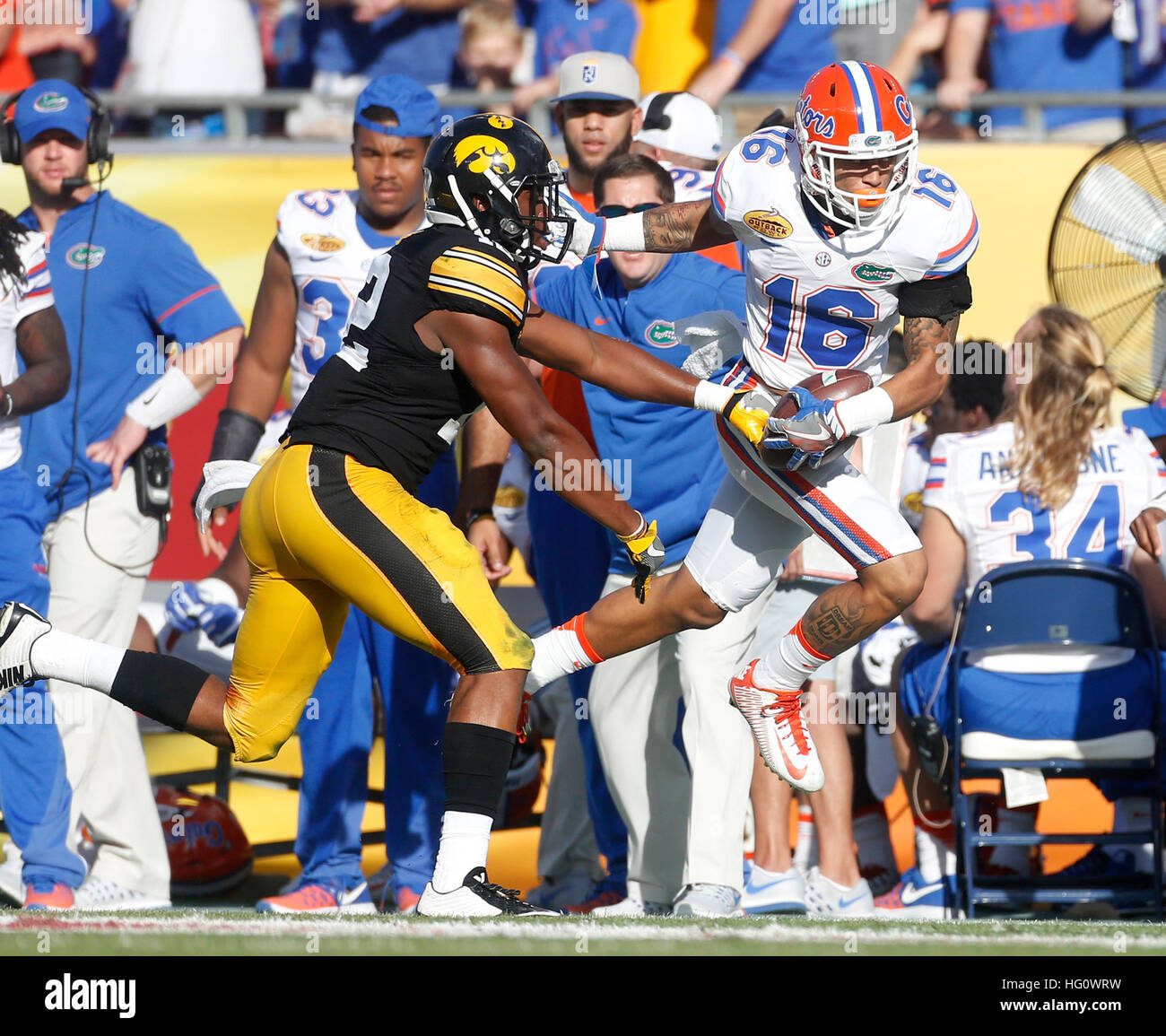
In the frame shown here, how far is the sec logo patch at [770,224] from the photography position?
450cm

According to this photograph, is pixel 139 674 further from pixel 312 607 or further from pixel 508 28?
pixel 508 28

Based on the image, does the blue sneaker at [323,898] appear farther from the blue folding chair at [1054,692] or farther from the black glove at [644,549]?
the blue folding chair at [1054,692]

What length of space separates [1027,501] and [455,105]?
4.06 m

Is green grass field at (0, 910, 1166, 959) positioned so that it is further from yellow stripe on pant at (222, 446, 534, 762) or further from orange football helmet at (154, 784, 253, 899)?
orange football helmet at (154, 784, 253, 899)

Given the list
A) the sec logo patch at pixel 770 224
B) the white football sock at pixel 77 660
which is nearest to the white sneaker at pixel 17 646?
the white football sock at pixel 77 660

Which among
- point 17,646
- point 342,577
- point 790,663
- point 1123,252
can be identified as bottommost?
point 790,663

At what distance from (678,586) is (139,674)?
1.45 metres

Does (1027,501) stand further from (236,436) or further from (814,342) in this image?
(236,436)

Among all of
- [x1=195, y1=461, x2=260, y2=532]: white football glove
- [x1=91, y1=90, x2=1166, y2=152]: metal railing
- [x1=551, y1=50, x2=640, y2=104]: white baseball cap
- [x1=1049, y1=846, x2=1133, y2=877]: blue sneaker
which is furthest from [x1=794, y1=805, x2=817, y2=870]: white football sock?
[x1=91, y1=90, x2=1166, y2=152]: metal railing

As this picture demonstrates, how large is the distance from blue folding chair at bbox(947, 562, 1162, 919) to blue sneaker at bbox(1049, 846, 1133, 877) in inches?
15.1

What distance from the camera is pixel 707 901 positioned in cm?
490

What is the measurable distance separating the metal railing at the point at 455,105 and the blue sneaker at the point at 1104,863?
12.0ft

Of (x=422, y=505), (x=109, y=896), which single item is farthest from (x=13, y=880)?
(x=422, y=505)

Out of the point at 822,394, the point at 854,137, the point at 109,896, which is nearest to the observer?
the point at 854,137
